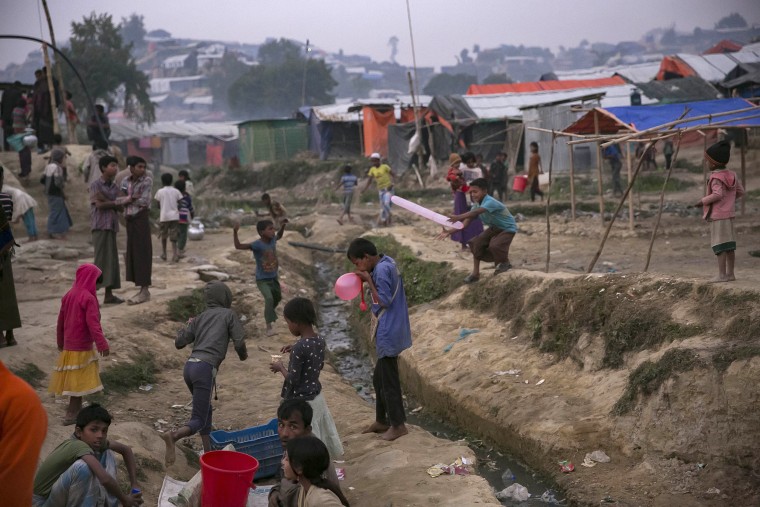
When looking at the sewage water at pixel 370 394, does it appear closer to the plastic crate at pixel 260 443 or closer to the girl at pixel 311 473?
the plastic crate at pixel 260 443

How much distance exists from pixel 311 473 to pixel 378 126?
30.1 metres

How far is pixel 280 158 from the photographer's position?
4069 cm

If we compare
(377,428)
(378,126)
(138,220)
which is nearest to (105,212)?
(138,220)

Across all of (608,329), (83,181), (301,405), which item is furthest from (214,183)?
(301,405)

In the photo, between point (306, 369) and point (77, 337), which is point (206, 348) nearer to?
point (306, 369)

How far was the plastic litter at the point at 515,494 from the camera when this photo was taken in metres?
6.58

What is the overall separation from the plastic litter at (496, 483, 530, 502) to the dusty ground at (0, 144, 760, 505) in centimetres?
31

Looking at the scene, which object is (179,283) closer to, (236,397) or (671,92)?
(236,397)

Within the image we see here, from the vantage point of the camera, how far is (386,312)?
264 inches

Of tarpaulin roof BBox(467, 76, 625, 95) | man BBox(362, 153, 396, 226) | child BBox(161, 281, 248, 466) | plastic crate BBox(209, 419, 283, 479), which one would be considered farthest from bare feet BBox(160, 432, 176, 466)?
tarpaulin roof BBox(467, 76, 625, 95)

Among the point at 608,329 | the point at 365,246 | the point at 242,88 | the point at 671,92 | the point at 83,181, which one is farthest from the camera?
the point at 242,88

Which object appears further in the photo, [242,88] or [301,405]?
[242,88]

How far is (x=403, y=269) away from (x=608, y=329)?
549 centimetres

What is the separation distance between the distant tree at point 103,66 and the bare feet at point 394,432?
43.7m
